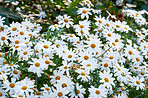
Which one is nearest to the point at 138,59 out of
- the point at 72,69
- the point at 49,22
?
the point at 72,69

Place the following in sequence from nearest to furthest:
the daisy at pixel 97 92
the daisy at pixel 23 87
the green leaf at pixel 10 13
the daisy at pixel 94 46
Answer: the daisy at pixel 23 87
the daisy at pixel 97 92
the daisy at pixel 94 46
the green leaf at pixel 10 13

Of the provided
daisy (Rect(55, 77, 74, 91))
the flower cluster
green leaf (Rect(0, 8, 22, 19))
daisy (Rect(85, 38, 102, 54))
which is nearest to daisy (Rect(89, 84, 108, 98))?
the flower cluster

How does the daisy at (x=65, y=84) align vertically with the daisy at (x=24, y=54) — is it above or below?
below

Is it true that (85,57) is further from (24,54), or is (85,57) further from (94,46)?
(24,54)

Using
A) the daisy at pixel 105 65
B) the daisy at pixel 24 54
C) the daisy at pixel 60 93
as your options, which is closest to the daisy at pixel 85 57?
the daisy at pixel 105 65

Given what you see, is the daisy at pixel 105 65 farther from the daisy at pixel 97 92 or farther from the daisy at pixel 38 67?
the daisy at pixel 38 67

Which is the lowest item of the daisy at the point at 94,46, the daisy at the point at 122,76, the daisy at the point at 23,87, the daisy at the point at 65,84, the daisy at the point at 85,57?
the daisy at the point at 122,76

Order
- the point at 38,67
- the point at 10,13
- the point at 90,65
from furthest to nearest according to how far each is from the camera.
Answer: the point at 10,13 < the point at 90,65 < the point at 38,67

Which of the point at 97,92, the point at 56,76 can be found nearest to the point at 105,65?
the point at 97,92

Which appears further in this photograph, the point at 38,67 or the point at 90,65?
the point at 90,65

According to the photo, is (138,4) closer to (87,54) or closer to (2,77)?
(87,54)

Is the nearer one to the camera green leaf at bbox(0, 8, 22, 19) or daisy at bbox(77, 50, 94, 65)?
daisy at bbox(77, 50, 94, 65)

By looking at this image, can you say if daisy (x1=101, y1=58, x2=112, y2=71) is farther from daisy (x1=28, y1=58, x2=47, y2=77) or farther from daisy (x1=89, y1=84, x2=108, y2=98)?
daisy (x1=28, y1=58, x2=47, y2=77)
